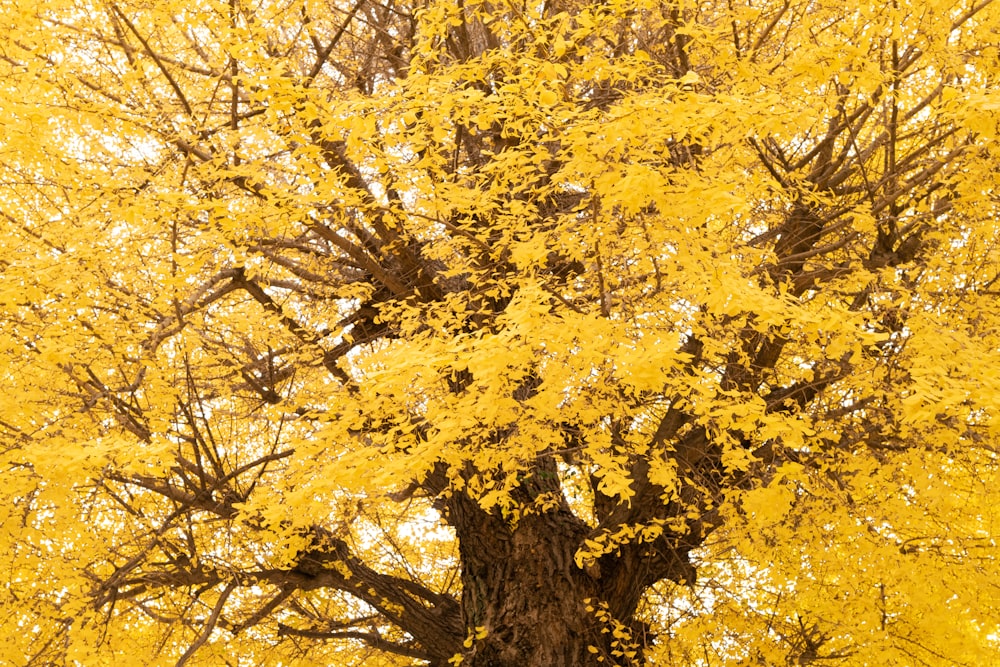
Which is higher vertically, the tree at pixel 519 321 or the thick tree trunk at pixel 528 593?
the tree at pixel 519 321

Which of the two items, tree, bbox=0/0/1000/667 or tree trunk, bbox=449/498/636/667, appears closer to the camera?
tree, bbox=0/0/1000/667

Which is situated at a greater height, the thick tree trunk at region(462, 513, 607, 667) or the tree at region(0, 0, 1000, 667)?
the tree at region(0, 0, 1000, 667)

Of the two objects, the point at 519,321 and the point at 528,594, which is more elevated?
the point at 519,321

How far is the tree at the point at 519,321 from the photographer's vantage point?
403cm

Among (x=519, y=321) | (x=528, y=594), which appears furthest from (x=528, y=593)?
(x=519, y=321)

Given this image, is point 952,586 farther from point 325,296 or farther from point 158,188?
point 158,188

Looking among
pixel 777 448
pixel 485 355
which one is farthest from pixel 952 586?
pixel 485 355

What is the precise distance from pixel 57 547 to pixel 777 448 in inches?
196

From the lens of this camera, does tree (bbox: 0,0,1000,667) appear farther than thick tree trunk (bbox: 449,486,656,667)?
No

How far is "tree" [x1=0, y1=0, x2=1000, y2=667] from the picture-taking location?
4031mm

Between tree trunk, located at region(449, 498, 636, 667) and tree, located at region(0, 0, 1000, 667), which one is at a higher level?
tree, located at region(0, 0, 1000, 667)

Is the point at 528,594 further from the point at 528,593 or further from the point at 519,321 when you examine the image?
the point at 519,321

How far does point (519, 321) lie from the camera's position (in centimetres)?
351

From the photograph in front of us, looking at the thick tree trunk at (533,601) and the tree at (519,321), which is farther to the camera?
the thick tree trunk at (533,601)
